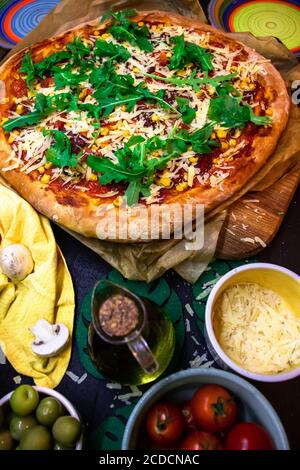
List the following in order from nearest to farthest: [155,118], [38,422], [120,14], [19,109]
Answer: [38,422]
[155,118]
[19,109]
[120,14]

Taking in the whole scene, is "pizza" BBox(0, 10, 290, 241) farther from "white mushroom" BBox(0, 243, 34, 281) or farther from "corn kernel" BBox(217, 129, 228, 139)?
"white mushroom" BBox(0, 243, 34, 281)

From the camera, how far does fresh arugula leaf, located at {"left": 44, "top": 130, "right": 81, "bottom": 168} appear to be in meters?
1.98

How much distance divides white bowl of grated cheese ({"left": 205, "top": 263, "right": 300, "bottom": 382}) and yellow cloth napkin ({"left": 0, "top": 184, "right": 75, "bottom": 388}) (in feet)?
1.86

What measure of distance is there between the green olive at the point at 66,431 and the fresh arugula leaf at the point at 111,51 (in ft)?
5.35

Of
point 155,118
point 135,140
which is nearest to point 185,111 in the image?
point 155,118

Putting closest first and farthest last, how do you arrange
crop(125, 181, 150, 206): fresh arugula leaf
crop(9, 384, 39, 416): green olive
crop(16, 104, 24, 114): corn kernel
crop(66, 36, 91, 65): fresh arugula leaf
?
crop(9, 384, 39, 416): green olive → crop(125, 181, 150, 206): fresh arugula leaf → crop(16, 104, 24, 114): corn kernel → crop(66, 36, 91, 65): fresh arugula leaf

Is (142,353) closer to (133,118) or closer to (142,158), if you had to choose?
(142,158)

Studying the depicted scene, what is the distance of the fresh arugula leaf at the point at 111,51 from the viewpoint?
7.56 ft

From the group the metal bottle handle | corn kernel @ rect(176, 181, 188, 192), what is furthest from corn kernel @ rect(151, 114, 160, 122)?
the metal bottle handle

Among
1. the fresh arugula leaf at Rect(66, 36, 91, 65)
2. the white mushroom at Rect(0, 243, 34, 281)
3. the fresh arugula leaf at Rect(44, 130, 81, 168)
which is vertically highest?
the fresh arugula leaf at Rect(66, 36, 91, 65)

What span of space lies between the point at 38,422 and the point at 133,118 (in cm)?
129

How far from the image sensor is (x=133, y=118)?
2.14 m

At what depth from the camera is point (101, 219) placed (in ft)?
6.14

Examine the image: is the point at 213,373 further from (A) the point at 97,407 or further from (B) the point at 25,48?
(B) the point at 25,48
